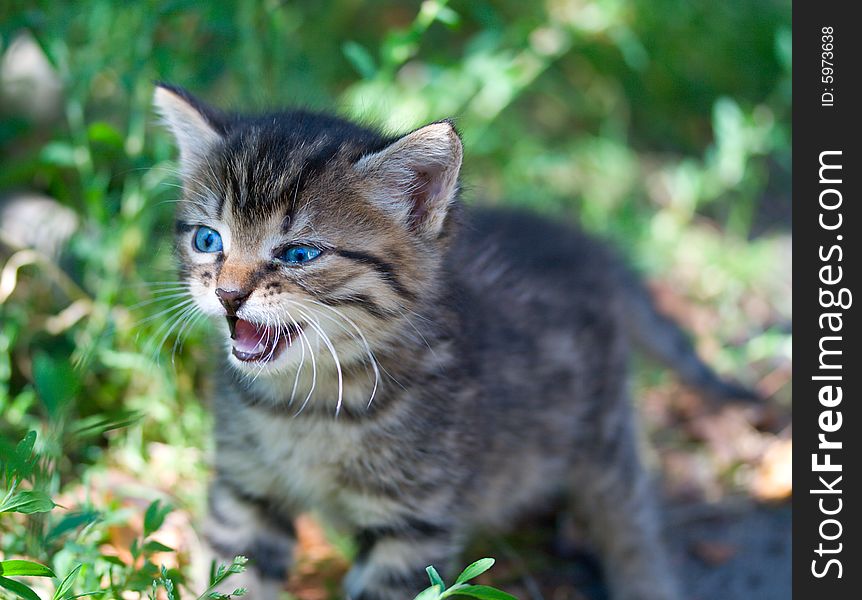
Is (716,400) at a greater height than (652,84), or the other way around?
(652,84)

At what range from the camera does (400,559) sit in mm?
2447

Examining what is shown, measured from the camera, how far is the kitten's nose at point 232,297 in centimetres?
211

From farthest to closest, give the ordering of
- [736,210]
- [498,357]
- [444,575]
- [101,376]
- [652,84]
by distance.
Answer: [652,84], [736,210], [101,376], [498,357], [444,575]

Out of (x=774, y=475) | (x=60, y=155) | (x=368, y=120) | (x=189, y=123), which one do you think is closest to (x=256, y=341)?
(x=189, y=123)

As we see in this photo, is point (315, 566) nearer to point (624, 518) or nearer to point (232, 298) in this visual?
point (624, 518)

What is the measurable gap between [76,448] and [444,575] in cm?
141

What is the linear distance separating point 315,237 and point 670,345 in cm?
190

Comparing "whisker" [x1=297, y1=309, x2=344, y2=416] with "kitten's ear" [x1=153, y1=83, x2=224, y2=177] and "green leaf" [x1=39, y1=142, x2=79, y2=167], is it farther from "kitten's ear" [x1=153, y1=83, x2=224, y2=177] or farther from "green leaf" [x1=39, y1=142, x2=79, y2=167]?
"green leaf" [x1=39, y1=142, x2=79, y2=167]

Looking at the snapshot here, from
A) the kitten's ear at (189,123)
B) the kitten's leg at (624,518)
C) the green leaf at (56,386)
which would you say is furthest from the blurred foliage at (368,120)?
the kitten's leg at (624,518)

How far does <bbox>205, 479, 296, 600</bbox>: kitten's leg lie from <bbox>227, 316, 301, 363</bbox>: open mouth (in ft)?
1.77

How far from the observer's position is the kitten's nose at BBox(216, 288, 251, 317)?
2.11 m

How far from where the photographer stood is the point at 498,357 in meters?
2.83

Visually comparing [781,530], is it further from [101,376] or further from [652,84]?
[652,84]
